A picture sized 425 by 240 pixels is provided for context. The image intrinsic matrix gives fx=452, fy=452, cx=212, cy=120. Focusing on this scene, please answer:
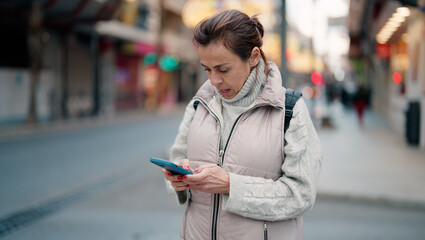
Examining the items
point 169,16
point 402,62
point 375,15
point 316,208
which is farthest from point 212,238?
point 169,16

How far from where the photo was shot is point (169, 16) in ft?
139

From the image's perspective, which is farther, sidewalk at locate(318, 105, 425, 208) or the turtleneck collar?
sidewalk at locate(318, 105, 425, 208)

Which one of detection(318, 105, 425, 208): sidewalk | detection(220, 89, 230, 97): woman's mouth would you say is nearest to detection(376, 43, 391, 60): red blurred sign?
detection(318, 105, 425, 208): sidewalk

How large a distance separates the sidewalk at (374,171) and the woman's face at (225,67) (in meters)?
5.32

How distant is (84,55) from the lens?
28.8m

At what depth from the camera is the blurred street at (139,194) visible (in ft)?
18.1

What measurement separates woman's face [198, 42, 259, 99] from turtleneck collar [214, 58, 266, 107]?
20 millimetres

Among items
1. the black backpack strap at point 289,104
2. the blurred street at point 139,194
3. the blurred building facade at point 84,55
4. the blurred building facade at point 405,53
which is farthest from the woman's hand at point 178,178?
the blurred building facade at point 84,55

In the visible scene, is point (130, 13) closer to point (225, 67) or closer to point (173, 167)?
point (225, 67)

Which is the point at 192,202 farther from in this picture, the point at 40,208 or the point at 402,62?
the point at 402,62

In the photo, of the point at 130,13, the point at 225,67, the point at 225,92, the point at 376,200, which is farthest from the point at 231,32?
the point at 130,13

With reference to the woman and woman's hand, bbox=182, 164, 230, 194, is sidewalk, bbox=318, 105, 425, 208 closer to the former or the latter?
the woman

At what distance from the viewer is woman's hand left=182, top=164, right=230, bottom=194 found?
1791 mm

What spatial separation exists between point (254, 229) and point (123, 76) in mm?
32359
